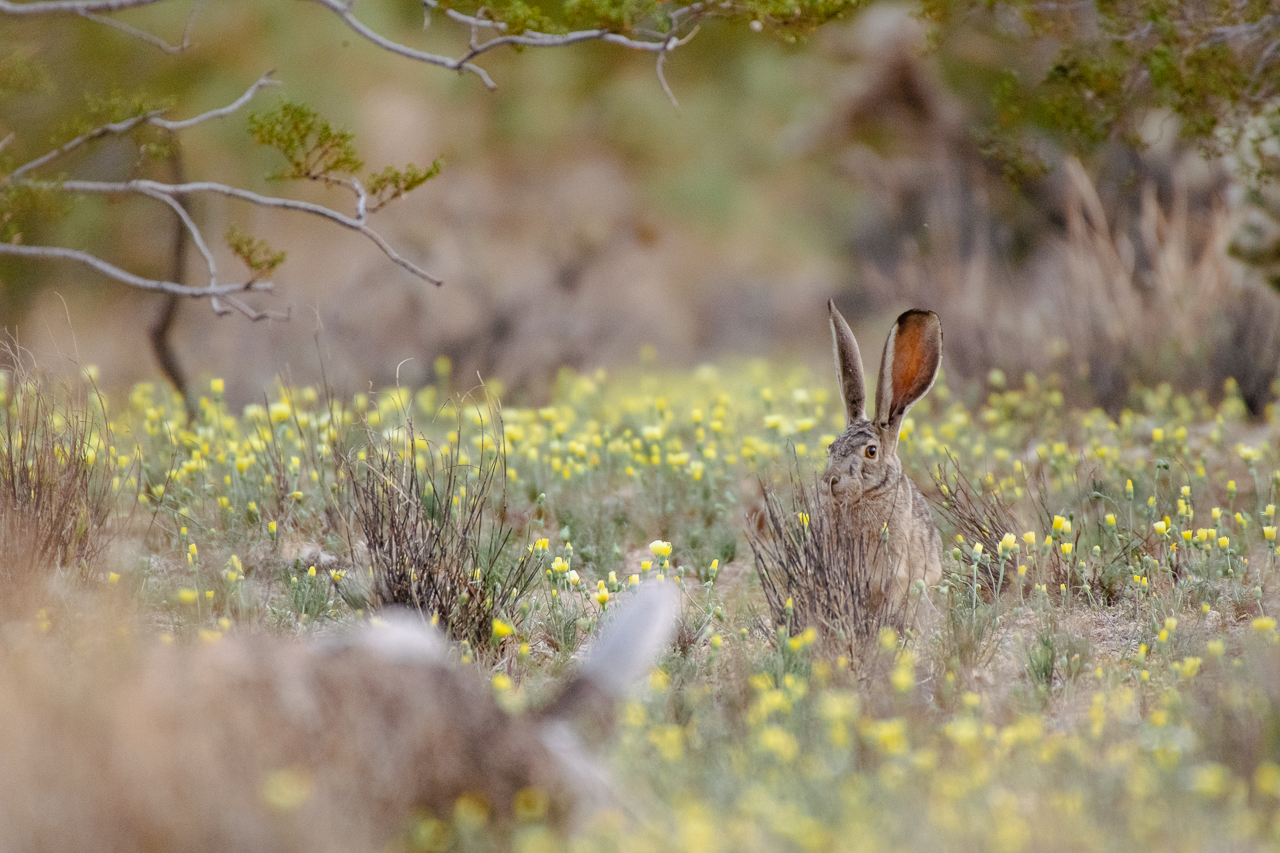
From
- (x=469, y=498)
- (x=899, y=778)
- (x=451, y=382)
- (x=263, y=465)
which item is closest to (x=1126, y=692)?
(x=899, y=778)

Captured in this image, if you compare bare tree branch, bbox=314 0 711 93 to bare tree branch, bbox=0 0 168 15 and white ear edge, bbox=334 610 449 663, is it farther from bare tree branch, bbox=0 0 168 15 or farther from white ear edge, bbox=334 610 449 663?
white ear edge, bbox=334 610 449 663

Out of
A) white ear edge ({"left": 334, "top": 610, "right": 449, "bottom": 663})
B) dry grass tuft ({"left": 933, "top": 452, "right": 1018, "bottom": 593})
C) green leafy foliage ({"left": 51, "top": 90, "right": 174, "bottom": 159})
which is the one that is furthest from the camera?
green leafy foliage ({"left": 51, "top": 90, "right": 174, "bottom": 159})

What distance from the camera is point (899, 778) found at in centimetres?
232

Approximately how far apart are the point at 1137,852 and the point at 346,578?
2676 mm

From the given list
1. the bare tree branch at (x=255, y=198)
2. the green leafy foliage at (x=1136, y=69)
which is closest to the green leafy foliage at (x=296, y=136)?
the bare tree branch at (x=255, y=198)

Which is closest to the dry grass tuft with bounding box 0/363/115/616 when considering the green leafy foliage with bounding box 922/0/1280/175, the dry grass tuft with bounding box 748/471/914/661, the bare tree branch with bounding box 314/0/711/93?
the bare tree branch with bounding box 314/0/711/93

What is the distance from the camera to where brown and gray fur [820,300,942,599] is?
3791 millimetres

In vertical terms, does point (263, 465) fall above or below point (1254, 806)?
above

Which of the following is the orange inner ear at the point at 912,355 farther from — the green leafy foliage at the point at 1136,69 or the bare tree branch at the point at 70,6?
the bare tree branch at the point at 70,6

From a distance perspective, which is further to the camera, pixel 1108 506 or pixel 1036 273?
pixel 1036 273

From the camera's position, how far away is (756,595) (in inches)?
169

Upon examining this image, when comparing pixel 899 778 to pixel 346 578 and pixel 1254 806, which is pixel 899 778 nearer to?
pixel 1254 806

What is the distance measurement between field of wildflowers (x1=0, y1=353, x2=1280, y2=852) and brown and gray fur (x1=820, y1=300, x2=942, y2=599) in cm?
16

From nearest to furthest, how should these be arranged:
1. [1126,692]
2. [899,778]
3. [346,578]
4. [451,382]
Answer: [899,778]
[1126,692]
[346,578]
[451,382]
